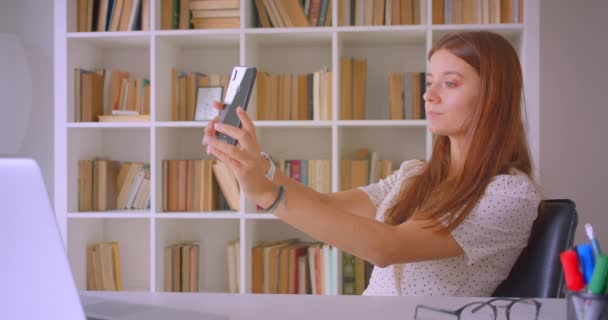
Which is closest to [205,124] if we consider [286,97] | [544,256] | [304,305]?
[286,97]

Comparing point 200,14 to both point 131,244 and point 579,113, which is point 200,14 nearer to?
point 131,244

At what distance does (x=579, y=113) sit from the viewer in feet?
10.9

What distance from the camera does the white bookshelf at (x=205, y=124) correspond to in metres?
3.05

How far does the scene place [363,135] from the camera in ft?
11.2

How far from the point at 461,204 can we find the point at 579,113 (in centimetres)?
211

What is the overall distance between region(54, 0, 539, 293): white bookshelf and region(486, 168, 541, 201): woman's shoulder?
147 centimetres

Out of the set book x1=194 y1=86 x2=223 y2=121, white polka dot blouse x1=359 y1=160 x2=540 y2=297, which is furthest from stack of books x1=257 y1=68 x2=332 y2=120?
white polka dot blouse x1=359 y1=160 x2=540 y2=297

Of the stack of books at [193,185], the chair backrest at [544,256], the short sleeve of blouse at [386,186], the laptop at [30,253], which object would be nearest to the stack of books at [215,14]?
the stack of books at [193,185]

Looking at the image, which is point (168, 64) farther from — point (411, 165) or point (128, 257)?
point (411, 165)

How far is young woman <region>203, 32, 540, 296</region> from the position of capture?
1407 mm

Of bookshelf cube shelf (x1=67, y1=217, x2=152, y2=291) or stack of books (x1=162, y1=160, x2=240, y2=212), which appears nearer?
stack of books (x1=162, y1=160, x2=240, y2=212)

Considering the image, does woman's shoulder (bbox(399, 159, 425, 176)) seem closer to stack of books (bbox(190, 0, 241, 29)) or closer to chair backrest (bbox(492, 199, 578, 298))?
chair backrest (bbox(492, 199, 578, 298))

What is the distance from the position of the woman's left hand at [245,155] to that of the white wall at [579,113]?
236 centimetres

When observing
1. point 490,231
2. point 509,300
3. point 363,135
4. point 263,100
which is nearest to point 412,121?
point 363,135
